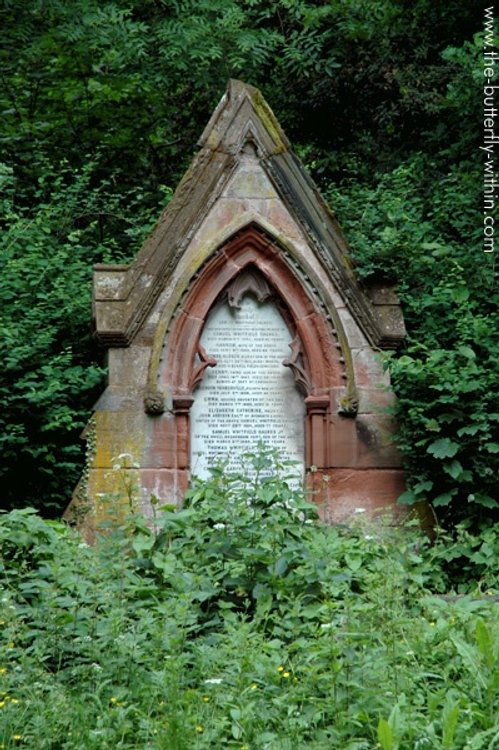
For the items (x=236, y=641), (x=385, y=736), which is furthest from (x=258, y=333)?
(x=385, y=736)

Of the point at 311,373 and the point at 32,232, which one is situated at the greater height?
the point at 32,232

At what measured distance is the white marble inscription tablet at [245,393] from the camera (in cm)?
1045

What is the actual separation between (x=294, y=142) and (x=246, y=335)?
17.2ft

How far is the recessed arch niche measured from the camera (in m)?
10.3

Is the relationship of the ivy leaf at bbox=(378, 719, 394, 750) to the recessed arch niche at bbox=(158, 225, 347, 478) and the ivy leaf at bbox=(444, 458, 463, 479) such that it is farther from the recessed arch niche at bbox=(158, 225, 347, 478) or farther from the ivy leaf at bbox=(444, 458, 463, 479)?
the recessed arch niche at bbox=(158, 225, 347, 478)

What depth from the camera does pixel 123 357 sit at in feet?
33.6

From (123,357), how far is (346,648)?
453cm

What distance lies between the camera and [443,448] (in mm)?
9867

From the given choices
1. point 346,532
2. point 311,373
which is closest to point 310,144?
point 311,373

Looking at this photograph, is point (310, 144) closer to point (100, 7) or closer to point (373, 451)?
point (100, 7)

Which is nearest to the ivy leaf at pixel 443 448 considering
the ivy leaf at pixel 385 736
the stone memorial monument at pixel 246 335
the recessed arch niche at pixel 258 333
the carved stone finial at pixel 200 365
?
the stone memorial monument at pixel 246 335

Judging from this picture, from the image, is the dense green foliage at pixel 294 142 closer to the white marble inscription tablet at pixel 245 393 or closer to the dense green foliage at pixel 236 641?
the white marble inscription tablet at pixel 245 393

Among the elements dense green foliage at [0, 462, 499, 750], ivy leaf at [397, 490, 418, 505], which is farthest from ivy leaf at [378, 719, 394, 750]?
ivy leaf at [397, 490, 418, 505]

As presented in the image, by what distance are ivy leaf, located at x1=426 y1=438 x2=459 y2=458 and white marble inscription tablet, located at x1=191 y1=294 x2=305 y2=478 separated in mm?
1116
